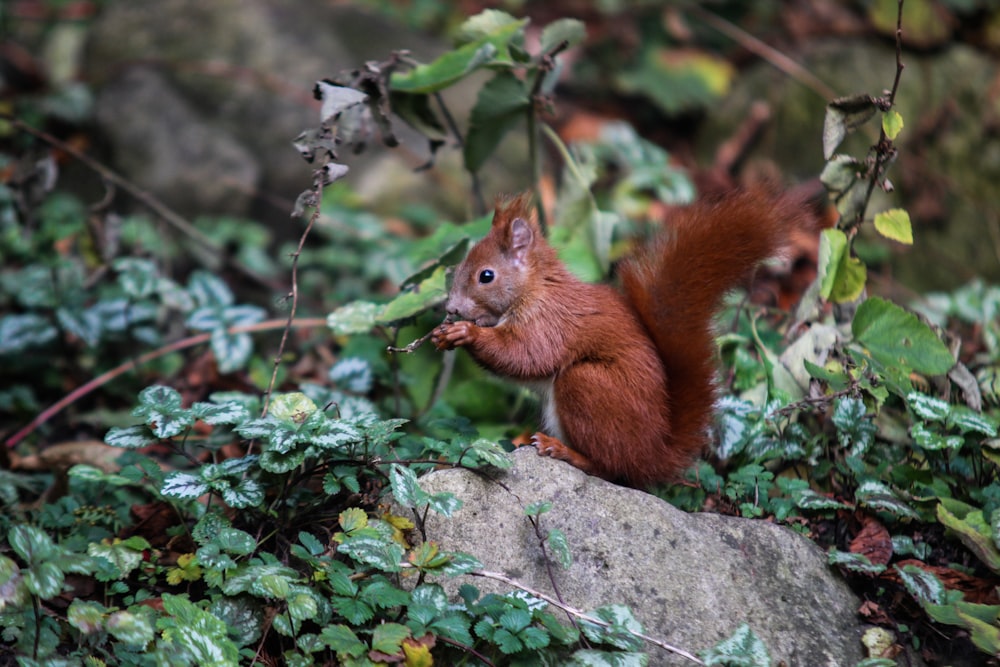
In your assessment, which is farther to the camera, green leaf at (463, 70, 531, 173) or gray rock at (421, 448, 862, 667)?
green leaf at (463, 70, 531, 173)

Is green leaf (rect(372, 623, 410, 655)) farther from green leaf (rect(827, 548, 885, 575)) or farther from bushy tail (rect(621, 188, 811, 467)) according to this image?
green leaf (rect(827, 548, 885, 575))

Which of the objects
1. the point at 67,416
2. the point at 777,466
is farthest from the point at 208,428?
the point at 777,466

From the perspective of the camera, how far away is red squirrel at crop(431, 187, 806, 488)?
7.90 ft

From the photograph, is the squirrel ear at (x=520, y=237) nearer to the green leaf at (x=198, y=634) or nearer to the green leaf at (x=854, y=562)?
the green leaf at (x=854, y=562)

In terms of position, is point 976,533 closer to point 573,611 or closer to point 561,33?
point 573,611

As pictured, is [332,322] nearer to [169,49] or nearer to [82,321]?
[82,321]

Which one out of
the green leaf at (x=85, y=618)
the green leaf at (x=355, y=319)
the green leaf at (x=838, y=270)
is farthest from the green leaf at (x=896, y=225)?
the green leaf at (x=85, y=618)

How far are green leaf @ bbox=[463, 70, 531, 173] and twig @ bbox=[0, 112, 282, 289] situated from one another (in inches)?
52.5

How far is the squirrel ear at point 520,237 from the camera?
9.09 ft

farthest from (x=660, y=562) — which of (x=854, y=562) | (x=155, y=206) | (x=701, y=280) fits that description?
(x=155, y=206)

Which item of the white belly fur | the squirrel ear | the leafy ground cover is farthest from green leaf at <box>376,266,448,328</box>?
the white belly fur

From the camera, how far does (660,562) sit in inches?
86.7

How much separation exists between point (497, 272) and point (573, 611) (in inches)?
43.9

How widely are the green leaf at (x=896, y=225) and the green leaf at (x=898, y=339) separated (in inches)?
7.7
